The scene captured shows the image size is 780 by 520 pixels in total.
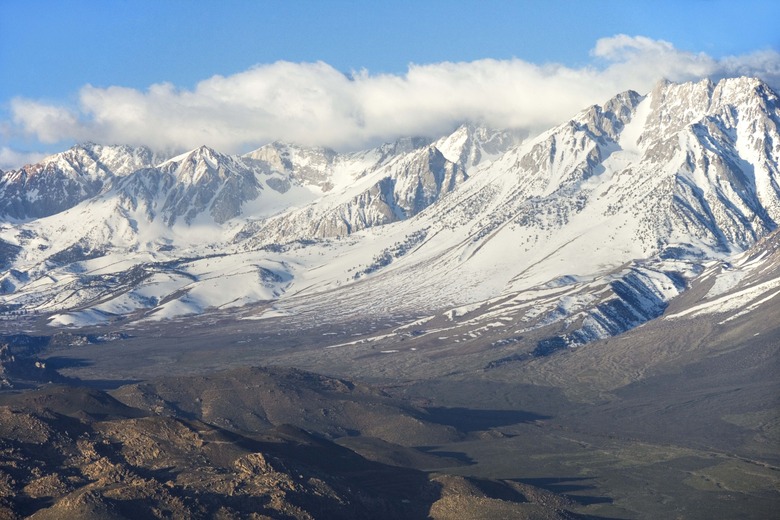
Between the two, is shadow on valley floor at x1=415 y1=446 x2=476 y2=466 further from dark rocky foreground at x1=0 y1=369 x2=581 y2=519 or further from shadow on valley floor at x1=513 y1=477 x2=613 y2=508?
shadow on valley floor at x1=513 y1=477 x2=613 y2=508

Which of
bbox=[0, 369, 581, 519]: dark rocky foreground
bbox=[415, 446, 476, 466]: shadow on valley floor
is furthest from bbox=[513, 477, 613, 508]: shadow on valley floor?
bbox=[415, 446, 476, 466]: shadow on valley floor

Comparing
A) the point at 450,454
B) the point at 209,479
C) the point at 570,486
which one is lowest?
the point at 570,486

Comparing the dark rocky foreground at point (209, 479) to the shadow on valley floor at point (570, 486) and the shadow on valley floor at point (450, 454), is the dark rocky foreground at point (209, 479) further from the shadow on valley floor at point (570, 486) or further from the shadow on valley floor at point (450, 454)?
the shadow on valley floor at point (450, 454)

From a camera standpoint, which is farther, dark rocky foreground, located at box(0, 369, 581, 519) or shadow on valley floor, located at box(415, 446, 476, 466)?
shadow on valley floor, located at box(415, 446, 476, 466)

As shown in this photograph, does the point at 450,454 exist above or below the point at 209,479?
below

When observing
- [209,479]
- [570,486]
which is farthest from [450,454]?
[209,479]

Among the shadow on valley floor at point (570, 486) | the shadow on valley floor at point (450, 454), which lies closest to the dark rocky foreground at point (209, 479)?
the shadow on valley floor at point (570, 486)

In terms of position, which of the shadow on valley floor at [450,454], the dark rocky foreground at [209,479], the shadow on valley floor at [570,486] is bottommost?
the shadow on valley floor at [570,486]

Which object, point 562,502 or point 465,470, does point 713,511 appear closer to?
point 562,502

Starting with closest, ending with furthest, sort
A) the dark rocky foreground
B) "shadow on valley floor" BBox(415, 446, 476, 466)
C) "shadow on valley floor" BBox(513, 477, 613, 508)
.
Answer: the dark rocky foreground
"shadow on valley floor" BBox(513, 477, 613, 508)
"shadow on valley floor" BBox(415, 446, 476, 466)

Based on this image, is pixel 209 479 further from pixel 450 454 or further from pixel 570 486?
pixel 450 454

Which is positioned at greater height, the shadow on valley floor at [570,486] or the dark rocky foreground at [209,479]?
the dark rocky foreground at [209,479]

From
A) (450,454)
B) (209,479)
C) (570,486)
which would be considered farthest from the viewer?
(450,454)

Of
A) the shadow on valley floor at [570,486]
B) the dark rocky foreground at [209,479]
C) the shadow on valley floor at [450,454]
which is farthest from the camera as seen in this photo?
the shadow on valley floor at [450,454]
